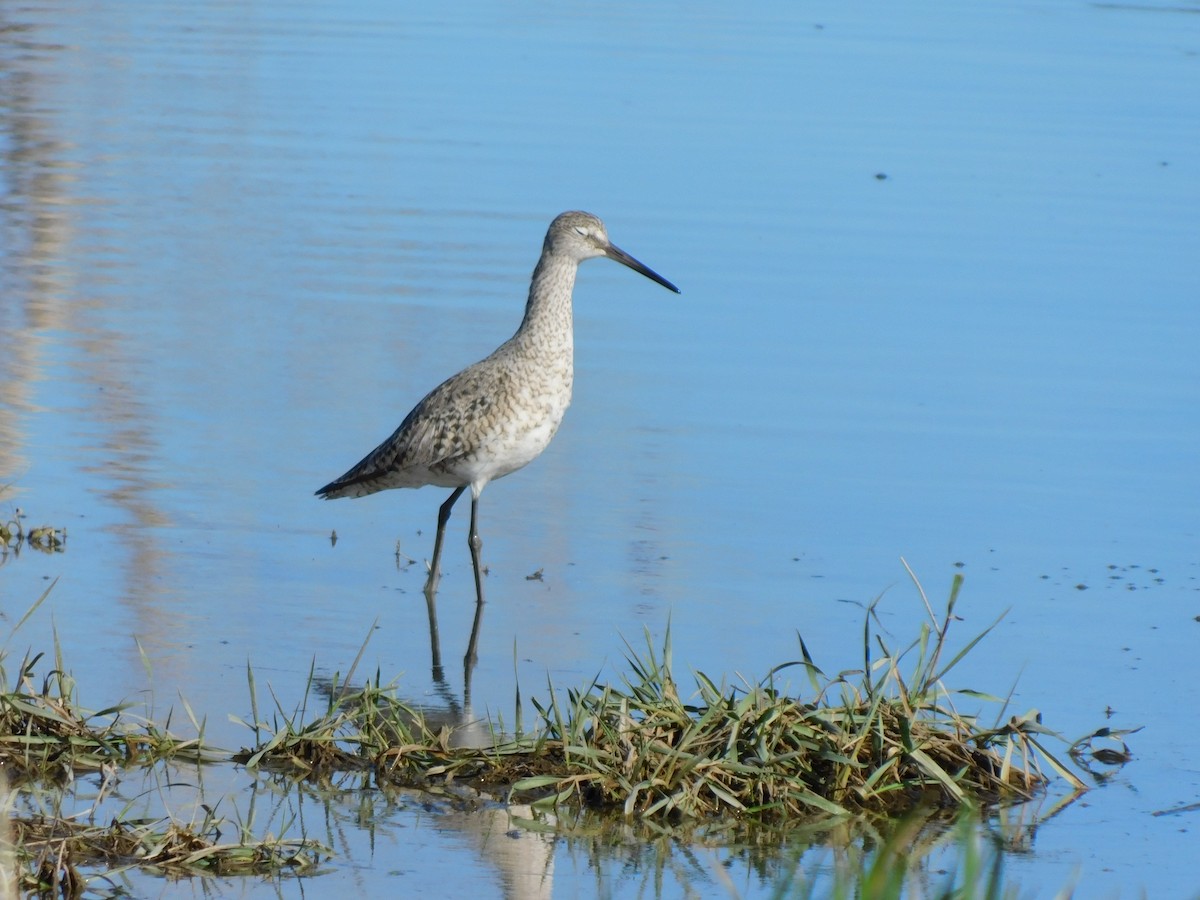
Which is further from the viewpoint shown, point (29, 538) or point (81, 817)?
point (29, 538)

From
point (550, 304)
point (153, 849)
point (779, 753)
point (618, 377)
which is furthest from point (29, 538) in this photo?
point (618, 377)

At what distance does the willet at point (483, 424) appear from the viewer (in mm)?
7914

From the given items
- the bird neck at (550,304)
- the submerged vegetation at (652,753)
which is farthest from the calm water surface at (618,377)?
the bird neck at (550,304)

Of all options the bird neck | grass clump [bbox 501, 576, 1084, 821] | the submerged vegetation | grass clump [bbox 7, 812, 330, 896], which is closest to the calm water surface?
grass clump [bbox 7, 812, 330, 896]

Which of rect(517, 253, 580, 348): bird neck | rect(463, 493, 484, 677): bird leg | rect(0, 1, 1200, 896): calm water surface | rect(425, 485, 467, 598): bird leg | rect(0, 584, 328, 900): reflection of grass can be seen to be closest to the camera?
rect(0, 584, 328, 900): reflection of grass

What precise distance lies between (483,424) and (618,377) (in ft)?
9.78

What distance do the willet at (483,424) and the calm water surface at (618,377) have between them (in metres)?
0.28

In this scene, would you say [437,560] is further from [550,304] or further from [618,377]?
[618,377]

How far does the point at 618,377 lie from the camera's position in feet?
35.5

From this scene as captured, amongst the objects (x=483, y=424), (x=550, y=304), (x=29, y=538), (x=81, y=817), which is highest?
(x=550, y=304)

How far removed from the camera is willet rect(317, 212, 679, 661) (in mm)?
7914

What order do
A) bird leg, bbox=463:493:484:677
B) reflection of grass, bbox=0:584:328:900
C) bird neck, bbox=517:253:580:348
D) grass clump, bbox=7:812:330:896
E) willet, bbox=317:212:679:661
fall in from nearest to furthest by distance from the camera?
reflection of grass, bbox=0:584:328:900 < grass clump, bbox=7:812:330:896 < bird leg, bbox=463:493:484:677 < willet, bbox=317:212:679:661 < bird neck, bbox=517:253:580:348

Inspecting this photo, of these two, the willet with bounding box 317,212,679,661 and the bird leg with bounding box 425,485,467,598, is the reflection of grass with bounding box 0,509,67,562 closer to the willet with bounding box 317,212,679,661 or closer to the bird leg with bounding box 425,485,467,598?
the willet with bounding box 317,212,679,661

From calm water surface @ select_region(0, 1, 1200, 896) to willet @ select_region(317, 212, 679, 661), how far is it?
28cm
